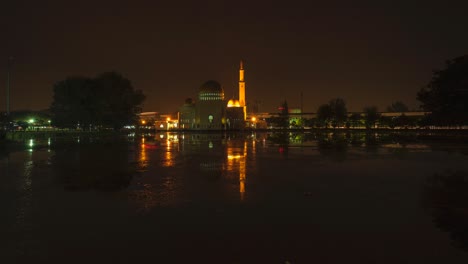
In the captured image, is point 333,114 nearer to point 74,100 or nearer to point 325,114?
point 325,114

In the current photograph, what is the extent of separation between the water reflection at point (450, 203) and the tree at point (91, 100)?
7140 cm

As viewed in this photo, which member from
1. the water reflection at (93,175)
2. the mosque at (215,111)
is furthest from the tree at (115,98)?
the water reflection at (93,175)

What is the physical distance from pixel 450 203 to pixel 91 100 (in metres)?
76.0

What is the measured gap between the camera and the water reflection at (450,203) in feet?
28.4

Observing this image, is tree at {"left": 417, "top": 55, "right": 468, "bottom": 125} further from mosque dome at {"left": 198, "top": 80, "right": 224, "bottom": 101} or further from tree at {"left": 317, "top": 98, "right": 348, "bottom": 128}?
mosque dome at {"left": 198, "top": 80, "right": 224, "bottom": 101}

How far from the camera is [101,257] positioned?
7137 mm

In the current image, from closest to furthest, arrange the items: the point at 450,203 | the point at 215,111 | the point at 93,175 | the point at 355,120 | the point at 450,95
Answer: the point at 450,203 → the point at 93,175 → the point at 450,95 → the point at 355,120 → the point at 215,111

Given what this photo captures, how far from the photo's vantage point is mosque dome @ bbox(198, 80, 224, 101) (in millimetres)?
134250

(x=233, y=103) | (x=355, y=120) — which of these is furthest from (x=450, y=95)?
(x=233, y=103)

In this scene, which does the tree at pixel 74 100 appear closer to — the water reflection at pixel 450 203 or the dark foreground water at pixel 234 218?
the dark foreground water at pixel 234 218

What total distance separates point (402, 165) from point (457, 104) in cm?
3023

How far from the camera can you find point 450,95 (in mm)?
48062

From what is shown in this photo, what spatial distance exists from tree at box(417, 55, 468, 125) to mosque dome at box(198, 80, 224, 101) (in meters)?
86.5

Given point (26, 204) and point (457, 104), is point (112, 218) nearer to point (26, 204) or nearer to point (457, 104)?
point (26, 204)
